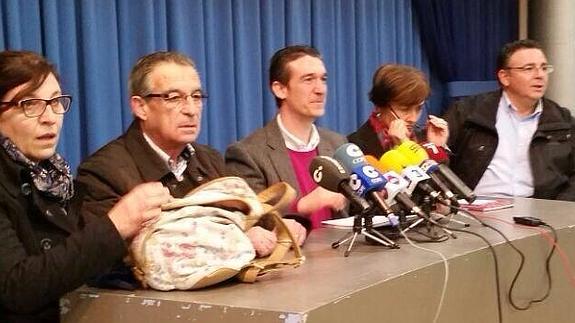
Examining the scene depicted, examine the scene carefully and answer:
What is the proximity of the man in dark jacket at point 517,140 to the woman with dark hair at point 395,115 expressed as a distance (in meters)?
0.46

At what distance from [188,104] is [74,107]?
115cm

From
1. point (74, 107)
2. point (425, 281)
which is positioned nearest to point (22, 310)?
point (425, 281)

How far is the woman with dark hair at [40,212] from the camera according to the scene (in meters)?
1.56

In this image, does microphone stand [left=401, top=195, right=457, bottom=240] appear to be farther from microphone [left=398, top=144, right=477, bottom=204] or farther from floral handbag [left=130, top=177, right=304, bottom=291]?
floral handbag [left=130, top=177, right=304, bottom=291]

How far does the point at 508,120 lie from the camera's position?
11.9 ft

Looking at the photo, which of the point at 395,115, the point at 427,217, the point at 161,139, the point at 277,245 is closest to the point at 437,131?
the point at 395,115

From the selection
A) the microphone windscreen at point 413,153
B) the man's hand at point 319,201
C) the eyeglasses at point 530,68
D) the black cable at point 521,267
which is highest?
the eyeglasses at point 530,68

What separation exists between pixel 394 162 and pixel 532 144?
1.56m

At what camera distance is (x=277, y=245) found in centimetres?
181

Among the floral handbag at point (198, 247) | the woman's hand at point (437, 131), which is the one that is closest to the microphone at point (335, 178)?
the floral handbag at point (198, 247)

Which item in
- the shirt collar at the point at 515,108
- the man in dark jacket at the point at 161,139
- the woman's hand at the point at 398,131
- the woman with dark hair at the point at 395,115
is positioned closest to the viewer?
the man in dark jacket at the point at 161,139

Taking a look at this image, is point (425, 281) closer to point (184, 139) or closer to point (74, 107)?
point (184, 139)

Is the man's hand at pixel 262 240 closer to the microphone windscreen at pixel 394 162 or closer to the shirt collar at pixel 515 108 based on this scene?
the microphone windscreen at pixel 394 162

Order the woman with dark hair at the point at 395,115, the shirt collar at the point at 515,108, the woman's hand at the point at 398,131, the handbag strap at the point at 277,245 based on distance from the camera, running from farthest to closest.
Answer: the shirt collar at the point at 515,108
the woman with dark hair at the point at 395,115
the woman's hand at the point at 398,131
the handbag strap at the point at 277,245
